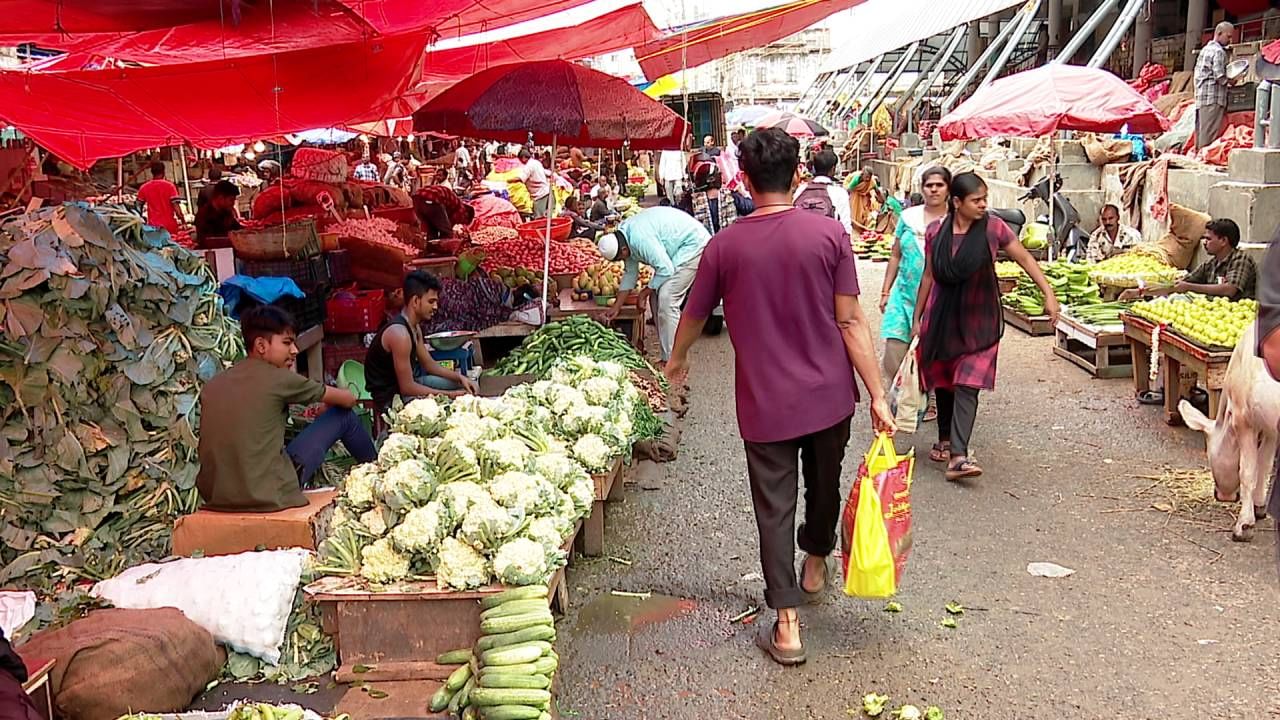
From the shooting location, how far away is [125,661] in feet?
11.1

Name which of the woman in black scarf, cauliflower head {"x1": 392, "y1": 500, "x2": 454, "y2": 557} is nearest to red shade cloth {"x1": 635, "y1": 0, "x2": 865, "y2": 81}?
the woman in black scarf

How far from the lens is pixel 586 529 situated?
213 inches

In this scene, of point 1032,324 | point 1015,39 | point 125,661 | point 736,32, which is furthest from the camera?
point 1015,39

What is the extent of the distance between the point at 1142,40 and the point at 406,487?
83.2 feet

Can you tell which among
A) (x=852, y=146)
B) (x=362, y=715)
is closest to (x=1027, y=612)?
(x=362, y=715)

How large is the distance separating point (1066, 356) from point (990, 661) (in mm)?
6153

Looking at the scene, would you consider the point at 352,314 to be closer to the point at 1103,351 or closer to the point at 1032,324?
the point at 1103,351

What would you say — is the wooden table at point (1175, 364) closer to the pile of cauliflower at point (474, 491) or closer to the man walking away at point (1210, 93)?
the pile of cauliflower at point (474, 491)

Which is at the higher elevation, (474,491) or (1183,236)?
(1183,236)

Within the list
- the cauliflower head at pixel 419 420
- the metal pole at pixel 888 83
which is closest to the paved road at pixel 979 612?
the cauliflower head at pixel 419 420

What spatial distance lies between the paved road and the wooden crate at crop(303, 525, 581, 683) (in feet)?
1.79

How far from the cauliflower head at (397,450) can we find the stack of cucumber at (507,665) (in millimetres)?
949

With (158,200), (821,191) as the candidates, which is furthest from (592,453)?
(158,200)

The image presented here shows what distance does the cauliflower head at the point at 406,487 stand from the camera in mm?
4051
